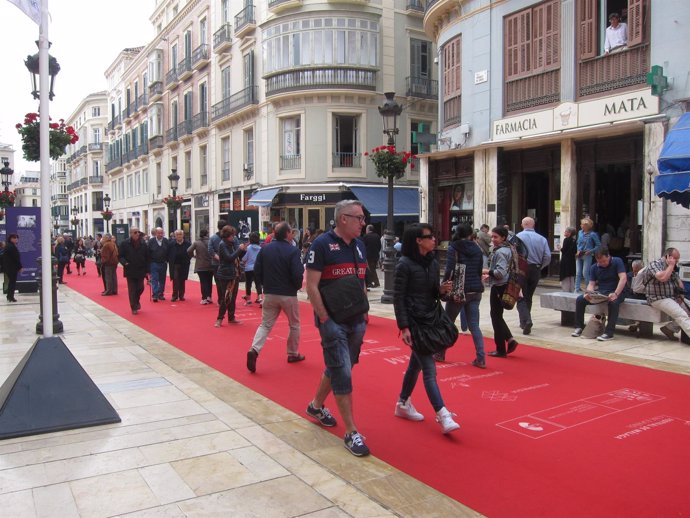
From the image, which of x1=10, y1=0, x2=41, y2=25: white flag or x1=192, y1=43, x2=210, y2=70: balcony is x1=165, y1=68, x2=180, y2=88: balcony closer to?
x1=192, y1=43, x2=210, y2=70: balcony

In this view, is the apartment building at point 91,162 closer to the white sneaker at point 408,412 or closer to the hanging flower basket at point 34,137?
the hanging flower basket at point 34,137

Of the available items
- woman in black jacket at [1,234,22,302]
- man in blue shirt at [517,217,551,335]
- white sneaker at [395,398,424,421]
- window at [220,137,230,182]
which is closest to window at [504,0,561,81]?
man in blue shirt at [517,217,551,335]

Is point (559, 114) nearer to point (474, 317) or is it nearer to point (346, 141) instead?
point (474, 317)

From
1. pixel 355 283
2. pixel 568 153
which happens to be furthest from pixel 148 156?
pixel 355 283

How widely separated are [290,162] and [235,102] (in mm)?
5841

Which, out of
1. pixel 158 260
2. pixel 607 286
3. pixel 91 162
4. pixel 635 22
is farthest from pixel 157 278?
pixel 91 162

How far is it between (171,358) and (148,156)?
41.5 meters

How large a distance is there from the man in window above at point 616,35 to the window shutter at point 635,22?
0.59ft

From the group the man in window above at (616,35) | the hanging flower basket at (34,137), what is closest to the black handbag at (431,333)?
the hanging flower basket at (34,137)

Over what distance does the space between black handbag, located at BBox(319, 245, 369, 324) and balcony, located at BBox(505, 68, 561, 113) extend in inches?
484

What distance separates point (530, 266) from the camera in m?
9.75

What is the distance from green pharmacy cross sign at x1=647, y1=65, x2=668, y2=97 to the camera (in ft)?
40.6

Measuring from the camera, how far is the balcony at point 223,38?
31.7 m

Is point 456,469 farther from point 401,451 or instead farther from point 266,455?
point 266,455
